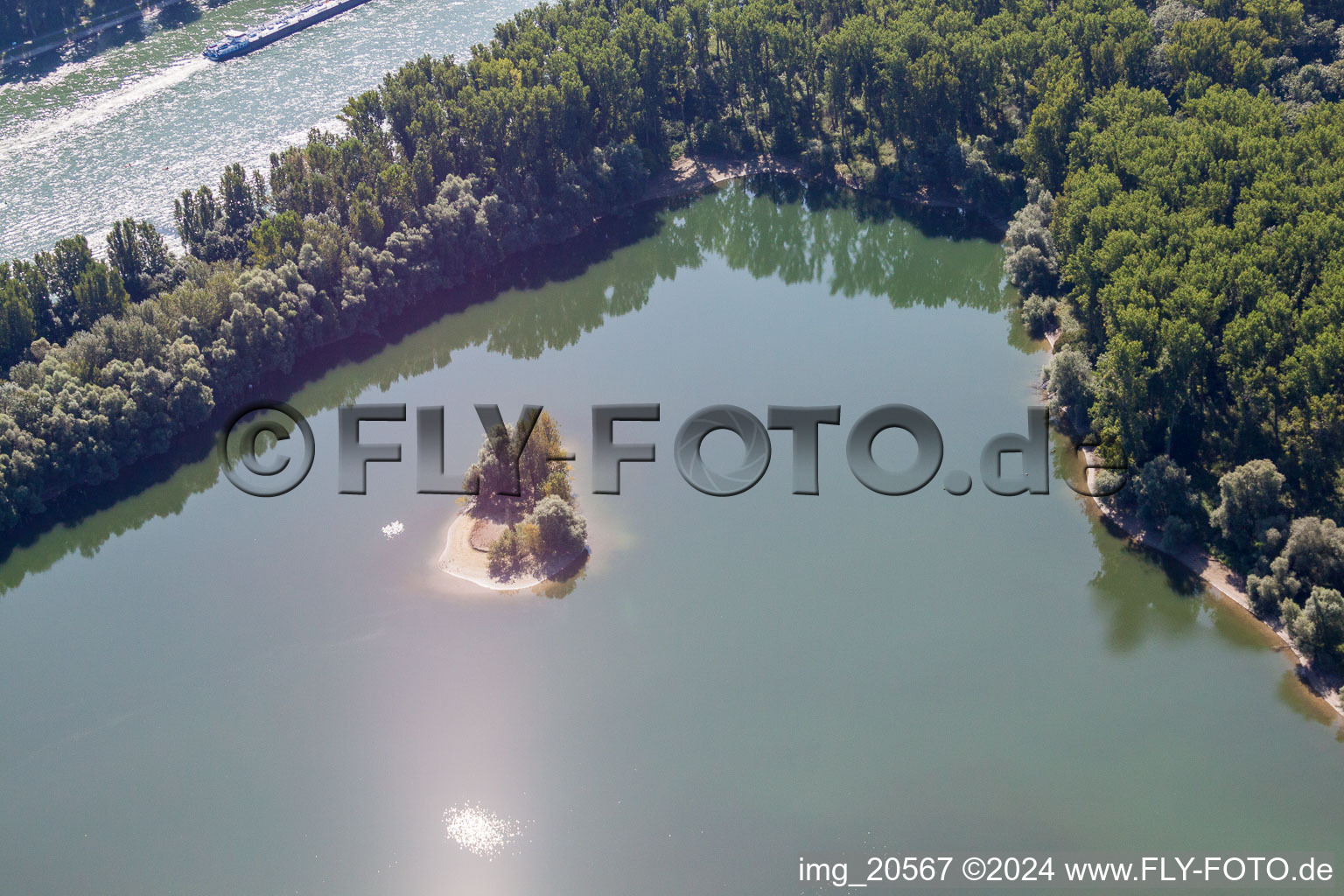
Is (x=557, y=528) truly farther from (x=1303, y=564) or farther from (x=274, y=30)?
(x=274, y=30)

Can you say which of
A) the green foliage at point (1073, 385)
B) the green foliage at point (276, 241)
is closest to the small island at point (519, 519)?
the green foliage at point (276, 241)

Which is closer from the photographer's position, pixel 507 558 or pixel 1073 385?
pixel 507 558

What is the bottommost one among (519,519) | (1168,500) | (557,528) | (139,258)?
(519,519)

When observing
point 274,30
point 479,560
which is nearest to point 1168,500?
point 479,560

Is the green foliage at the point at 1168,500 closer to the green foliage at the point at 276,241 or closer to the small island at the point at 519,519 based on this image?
the small island at the point at 519,519

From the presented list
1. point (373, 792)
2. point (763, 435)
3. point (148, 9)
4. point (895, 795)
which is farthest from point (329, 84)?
point (895, 795)

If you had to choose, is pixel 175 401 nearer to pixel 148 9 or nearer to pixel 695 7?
pixel 695 7
